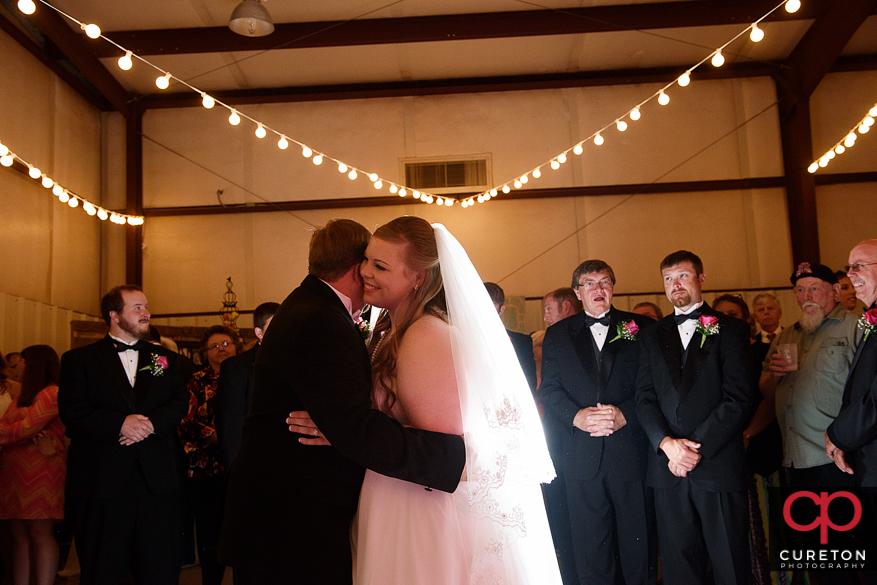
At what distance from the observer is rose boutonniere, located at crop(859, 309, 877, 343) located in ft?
10.6

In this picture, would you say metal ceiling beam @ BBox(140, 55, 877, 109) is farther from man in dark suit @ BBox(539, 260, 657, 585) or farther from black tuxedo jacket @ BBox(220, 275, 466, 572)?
black tuxedo jacket @ BBox(220, 275, 466, 572)

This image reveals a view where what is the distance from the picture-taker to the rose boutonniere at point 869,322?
10.6 ft

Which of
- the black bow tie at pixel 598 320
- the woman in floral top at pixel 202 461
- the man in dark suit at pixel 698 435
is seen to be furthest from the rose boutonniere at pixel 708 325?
the woman in floral top at pixel 202 461

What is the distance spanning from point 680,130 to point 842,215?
2587mm

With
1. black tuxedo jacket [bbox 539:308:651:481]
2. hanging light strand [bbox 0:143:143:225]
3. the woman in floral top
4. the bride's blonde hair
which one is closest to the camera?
the bride's blonde hair

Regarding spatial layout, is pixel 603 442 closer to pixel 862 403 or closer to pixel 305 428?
pixel 862 403

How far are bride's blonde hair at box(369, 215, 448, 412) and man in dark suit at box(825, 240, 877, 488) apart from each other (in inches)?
82.9

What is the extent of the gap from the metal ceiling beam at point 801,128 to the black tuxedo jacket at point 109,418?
8704 millimetres

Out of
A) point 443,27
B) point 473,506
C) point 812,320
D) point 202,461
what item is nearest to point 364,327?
point 473,506

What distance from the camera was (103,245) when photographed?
1042cm

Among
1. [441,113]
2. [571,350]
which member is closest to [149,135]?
[441,113]

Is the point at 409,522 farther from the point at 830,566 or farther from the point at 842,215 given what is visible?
the point at 842,215

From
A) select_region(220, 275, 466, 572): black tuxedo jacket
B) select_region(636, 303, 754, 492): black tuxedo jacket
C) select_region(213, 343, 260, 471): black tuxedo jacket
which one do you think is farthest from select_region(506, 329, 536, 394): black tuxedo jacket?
select_region(220, 275, 466, 572): black tuxedo jacket

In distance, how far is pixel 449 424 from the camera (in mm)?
2262
